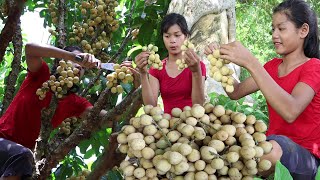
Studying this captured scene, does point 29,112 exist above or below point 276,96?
below

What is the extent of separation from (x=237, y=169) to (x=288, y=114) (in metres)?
0.35

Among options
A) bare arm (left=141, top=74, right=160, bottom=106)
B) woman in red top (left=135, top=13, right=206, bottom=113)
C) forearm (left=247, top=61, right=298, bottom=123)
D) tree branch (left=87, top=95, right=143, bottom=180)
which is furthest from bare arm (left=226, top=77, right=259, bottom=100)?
tree branch (left=87, top=95, right=143, bottom=180)

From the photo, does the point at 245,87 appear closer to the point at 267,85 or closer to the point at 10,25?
the point at 267,85

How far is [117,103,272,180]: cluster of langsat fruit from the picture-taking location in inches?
53.0

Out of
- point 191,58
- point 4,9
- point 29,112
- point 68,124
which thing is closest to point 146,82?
point 191,58

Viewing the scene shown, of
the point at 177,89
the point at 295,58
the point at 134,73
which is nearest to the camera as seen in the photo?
the point at 295,58

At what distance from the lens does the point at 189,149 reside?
1.34 m

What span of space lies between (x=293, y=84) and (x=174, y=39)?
79cm

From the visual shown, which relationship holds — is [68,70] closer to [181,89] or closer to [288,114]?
[181,89]

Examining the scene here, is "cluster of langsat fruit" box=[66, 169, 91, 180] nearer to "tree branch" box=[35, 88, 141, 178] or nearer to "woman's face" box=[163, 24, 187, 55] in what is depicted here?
"tree branch" box=[35, 88, 141, 178]

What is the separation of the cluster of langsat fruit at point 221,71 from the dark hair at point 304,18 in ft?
1.25

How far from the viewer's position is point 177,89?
236 cm

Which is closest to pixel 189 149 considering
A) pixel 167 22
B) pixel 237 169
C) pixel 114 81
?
pixel 237 169

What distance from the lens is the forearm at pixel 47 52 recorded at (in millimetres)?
2527
